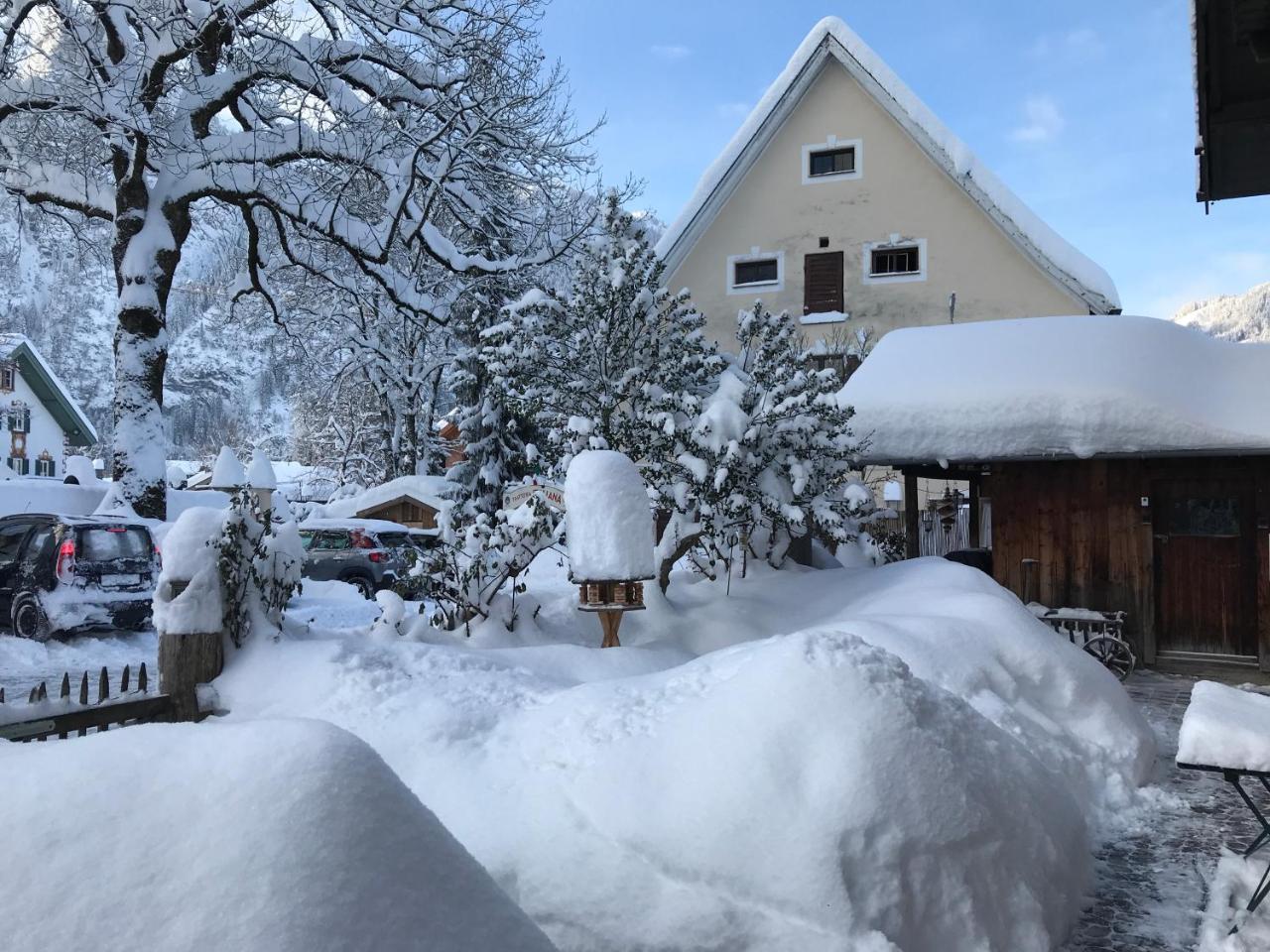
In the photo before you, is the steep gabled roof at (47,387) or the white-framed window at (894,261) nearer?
the white-framed window at (894,261)

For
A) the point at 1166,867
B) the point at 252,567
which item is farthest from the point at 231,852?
the point at 252,567

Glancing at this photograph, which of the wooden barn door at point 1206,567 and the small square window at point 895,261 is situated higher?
the small square window at point 895,261

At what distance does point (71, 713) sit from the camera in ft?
15.4

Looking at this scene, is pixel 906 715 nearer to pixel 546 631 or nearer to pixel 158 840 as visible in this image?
pixel 158 840

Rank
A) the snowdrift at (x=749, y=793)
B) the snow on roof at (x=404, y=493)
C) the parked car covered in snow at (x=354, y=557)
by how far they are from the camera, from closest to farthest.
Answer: the snowdrift at (x=749, y=793) → the parked car covered in snow at (x=354, y=557) → the snow on roof at (x=404, y=493)

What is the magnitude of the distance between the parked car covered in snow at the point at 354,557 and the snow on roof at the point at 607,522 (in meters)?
9.34

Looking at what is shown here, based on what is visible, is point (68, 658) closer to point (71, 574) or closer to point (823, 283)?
point (71, 574)

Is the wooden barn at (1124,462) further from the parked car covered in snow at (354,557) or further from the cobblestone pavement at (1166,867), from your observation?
the parked car covered in snow at (354,557)

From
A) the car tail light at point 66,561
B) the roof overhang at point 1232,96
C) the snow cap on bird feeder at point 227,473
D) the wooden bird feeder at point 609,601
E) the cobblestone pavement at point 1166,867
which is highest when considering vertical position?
the roof overhang at point 1232,96

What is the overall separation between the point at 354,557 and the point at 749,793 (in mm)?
14649

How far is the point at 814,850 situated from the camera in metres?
3.66

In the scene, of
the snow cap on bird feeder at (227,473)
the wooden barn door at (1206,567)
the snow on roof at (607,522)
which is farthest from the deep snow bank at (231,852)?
the snow cap on bird feeder at (227,473)

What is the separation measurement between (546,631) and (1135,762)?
5.41 m

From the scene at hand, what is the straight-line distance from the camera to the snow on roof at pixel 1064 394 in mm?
10555
